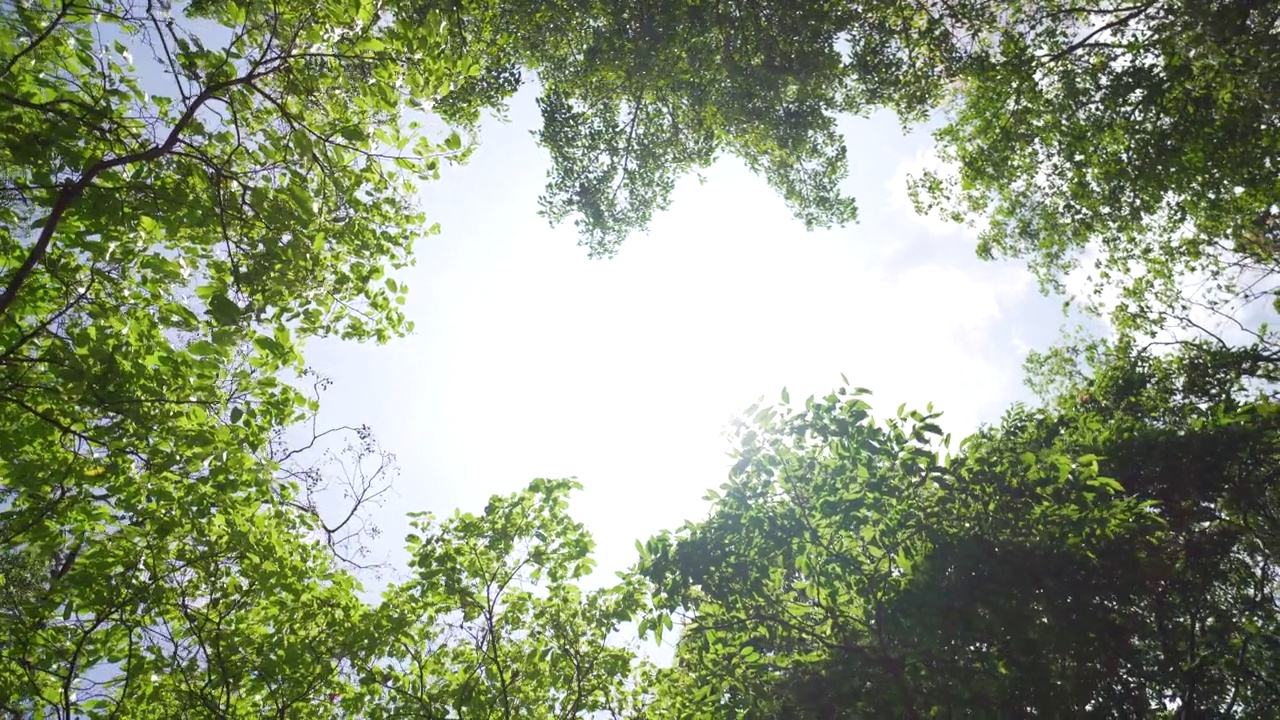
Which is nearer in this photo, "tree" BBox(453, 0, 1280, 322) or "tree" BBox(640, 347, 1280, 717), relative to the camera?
"tree" BBox(640, 347, 1280, 717)

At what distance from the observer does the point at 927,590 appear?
6254mm

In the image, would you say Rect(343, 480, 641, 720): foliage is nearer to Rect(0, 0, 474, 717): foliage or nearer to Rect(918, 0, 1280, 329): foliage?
Rect(0, 0, 474, 717): foliage

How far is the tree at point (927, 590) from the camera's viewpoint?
610 centimetres

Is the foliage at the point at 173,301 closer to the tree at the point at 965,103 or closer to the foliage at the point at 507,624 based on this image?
the foliage at the point at 507,624

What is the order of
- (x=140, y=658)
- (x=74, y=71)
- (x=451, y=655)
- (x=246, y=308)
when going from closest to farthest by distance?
(x=74, y=71) → (x=246, y=308) → (x=140, y=658) → (x=451, y=655)

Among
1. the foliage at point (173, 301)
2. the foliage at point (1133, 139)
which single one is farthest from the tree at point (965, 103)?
the foliage at point (173, 301)

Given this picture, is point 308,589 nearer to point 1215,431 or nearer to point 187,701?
point 187,701

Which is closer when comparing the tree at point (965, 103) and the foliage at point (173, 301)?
the foliage at point (173, 301)

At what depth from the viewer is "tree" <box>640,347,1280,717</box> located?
6.10m

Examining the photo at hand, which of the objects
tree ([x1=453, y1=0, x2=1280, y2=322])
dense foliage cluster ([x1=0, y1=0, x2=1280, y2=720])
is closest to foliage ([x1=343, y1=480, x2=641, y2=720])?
dense foliage cluster ([x1=0, y1=0, x2=1280, y2=720])

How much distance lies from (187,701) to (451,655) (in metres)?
3.67

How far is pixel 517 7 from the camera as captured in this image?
1263 centimetres

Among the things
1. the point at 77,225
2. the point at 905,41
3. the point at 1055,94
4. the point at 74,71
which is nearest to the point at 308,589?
the point at 77,225

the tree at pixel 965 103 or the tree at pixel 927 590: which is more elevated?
the tree at pixel 965 103
